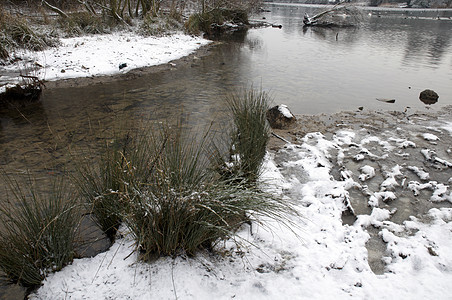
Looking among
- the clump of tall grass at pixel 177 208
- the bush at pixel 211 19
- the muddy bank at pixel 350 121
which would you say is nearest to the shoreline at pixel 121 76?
the bush at pixel 211 19

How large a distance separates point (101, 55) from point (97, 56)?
0.18 m

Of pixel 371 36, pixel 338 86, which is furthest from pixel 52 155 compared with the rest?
pixel 371 36

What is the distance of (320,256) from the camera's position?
2201 mm

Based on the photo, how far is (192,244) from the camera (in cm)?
198

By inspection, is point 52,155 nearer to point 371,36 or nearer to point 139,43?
point 139,43

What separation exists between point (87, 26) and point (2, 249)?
39.0 ft

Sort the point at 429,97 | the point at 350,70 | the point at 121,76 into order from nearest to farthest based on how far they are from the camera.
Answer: the point at 429,97 < the point at 121,76 < the point at 350,70

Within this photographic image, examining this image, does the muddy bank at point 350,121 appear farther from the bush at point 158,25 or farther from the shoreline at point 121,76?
the bush at point 158,25

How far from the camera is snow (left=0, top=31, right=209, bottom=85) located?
7574 mm

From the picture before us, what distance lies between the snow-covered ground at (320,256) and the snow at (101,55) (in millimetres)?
6226

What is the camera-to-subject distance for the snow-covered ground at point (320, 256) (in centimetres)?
183

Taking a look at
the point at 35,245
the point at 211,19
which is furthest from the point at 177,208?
the point at 211,19

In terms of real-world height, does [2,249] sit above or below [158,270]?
above

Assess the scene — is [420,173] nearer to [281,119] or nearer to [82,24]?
[281,119]
